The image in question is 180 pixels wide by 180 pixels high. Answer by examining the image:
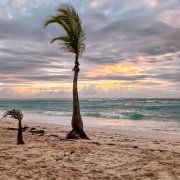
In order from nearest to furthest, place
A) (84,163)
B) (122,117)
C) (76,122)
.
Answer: (84,163) → (76,122) → (122,117)

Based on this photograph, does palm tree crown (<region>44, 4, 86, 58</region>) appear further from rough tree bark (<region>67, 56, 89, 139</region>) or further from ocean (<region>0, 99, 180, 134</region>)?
ocean (<region>0, 99, 180, 134</region>)

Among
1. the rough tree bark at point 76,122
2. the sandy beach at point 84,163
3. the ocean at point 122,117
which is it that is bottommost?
the ocean at point 122,117

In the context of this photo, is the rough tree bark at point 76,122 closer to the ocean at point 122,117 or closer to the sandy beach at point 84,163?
the sandy beach at point 84,163

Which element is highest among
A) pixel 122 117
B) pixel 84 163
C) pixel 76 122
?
pixel 76 122

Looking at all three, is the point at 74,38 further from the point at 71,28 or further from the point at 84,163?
the point at 84,163

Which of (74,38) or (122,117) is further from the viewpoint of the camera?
(122,117)

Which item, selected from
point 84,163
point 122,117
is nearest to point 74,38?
point 84,163

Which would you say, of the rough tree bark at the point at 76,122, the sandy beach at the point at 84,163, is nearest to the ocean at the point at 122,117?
the rough tree bark at the point at 76,122

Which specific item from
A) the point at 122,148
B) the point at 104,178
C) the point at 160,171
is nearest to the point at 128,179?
the point at 104,178

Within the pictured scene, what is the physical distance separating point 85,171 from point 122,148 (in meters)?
3.56

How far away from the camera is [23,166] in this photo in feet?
27.6

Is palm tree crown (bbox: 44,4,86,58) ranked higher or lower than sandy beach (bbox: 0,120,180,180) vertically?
higher

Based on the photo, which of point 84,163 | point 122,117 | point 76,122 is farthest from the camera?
point 122,117

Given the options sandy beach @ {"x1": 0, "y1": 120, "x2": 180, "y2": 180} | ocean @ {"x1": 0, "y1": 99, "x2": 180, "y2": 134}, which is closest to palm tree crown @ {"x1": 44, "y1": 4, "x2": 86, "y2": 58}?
sandy beach @ {"x1": 0, "y1": 120, "x2": 180, "y2": 180}
